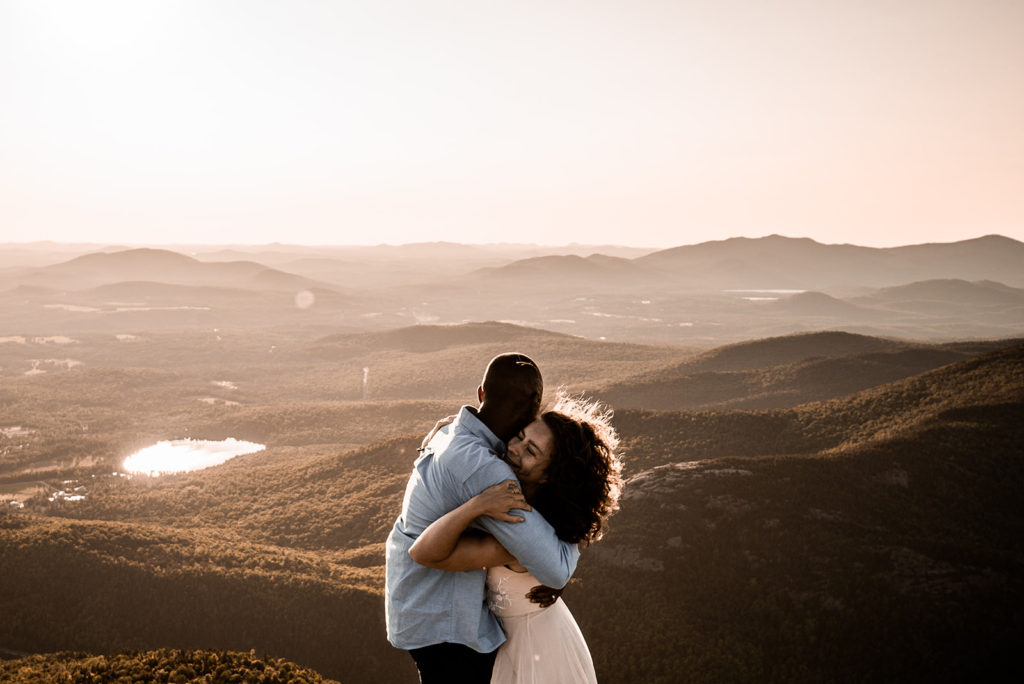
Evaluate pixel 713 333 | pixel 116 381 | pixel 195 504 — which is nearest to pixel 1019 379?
pixel 195 504

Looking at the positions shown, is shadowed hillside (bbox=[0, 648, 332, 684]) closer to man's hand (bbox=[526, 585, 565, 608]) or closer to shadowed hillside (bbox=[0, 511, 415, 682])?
man's hand (bbox=[526, 585, 565, 608])

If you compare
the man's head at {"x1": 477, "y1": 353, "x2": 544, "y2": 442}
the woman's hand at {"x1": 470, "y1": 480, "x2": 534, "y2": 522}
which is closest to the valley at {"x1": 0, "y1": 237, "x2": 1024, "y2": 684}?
the man's head at {"x1": 477, "y1": 353, "x2": 544, "y2": 442}

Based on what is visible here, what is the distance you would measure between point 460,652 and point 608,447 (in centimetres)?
182

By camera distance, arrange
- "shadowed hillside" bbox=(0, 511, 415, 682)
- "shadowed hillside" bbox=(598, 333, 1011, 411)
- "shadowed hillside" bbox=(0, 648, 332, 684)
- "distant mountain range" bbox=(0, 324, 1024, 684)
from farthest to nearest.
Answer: "shadowed hillside" bbox=(598, 333, 1011, 411)
"shadowed hillside" bbox=(0, 511, 415, 682)
"distant mountain range" bbox=(0, 324, 1024, 684)
"shadowed hillside" bbox=(0, 648, 332, 684)

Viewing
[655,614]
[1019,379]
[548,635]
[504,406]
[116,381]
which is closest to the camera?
[504,406]

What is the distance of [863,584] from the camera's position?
18.6 metres

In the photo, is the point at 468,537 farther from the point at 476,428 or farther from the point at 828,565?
the point at 828,565

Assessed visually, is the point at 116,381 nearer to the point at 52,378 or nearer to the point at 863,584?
the point at 52,378

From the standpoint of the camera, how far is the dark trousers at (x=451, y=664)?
4.49 m

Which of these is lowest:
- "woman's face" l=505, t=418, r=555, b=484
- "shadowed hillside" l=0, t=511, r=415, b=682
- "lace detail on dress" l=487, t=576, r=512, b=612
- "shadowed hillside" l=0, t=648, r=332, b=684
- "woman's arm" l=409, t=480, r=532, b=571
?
"shadowed hillside" l=0, t=511, r=415, b=682

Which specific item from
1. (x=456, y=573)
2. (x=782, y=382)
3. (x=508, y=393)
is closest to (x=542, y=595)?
(x=456, y=573)

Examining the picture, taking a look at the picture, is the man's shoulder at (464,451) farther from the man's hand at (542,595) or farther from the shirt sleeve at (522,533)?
the man's hand at (542,595)

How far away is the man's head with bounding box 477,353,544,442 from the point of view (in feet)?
14.4

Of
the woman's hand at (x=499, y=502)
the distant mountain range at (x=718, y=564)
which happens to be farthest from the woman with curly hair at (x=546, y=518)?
the distant mountain range at (x=718, y=564)
